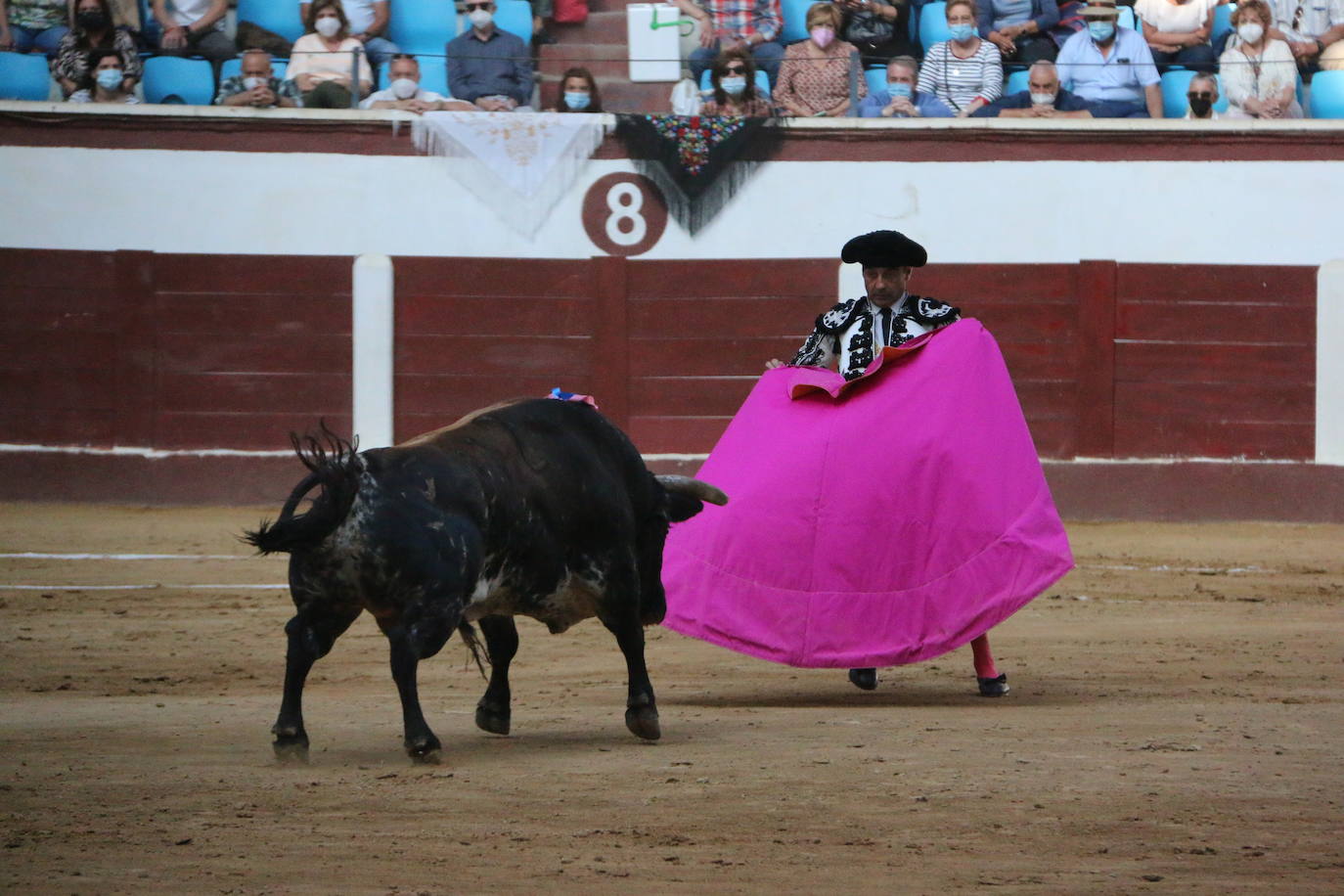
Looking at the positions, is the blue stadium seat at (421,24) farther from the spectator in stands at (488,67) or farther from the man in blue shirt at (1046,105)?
the man in blue shirt at (1046,105)

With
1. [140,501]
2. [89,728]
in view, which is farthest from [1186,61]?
[89,728]

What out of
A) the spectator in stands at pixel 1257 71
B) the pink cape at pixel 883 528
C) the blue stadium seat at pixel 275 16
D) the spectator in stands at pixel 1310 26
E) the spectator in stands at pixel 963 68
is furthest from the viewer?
the blue stadium seat at pixel 275 16

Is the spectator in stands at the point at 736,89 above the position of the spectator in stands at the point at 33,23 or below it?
below

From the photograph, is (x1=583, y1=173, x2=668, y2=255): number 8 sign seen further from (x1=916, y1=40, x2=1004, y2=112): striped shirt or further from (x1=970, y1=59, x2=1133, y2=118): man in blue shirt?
(x1=970, y1=59, x2=1133, y2=118): man in blue shirt

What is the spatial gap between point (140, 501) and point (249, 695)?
587 centimetres

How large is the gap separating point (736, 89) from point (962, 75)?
1323 mm

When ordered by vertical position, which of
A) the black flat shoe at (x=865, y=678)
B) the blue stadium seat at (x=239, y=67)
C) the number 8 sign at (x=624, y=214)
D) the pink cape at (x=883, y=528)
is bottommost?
the black flat shoe at (x=865, y=678)

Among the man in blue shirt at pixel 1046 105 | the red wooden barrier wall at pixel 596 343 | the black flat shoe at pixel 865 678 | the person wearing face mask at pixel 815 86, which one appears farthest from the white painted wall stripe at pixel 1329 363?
the black flat shoe at pixel 865 678

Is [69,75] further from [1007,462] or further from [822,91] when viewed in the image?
[1007,462]

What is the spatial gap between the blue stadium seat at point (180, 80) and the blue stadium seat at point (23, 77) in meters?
0.57

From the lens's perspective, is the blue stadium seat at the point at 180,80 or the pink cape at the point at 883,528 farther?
the blue stadium seat at the point at 180,80

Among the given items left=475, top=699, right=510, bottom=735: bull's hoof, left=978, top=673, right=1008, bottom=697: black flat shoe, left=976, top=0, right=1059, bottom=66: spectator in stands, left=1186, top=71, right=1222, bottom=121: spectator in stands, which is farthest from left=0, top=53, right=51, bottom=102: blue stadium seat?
left=978, top=673, right=1008, bottom=697: black flat shoe

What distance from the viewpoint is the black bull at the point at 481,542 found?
3.75m

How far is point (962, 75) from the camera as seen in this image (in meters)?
10.7
